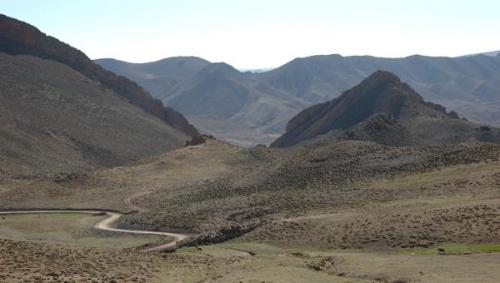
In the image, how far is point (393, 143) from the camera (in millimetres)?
104562

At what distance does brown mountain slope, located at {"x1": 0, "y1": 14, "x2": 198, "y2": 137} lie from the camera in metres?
174

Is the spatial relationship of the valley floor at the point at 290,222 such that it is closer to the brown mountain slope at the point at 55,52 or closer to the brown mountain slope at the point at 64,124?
the brown mountain slope at the point at 64,124

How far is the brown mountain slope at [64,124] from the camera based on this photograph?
12169 centimetres

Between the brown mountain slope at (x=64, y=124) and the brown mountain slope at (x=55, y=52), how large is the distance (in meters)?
8.54

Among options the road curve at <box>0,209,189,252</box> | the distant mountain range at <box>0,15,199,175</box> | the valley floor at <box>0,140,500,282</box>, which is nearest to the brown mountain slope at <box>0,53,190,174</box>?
the distant mountain range at <box>0,15,199,175</box>

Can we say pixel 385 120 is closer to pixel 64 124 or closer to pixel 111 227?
pixel 111 227

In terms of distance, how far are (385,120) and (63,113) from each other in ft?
241

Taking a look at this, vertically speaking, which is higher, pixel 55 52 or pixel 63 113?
pixel 55 52

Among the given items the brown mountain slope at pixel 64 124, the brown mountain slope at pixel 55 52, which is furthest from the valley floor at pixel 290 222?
the brown mountain slope at pixel 55 52

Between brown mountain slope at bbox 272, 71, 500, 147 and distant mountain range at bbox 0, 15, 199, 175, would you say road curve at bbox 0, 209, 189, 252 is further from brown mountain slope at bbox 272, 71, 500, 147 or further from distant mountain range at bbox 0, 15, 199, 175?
brown mountain slope at bbox 272, 71, 500, 147

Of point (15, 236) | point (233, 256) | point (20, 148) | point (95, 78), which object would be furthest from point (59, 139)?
point (233, 256)

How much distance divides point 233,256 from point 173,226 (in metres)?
20.0

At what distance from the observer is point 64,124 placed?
142m

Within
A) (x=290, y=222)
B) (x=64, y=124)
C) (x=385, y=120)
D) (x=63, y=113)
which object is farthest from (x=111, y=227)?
(x=63, y=113)
